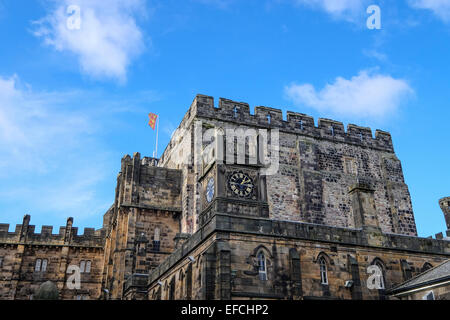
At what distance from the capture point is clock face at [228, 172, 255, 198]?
23.0 m

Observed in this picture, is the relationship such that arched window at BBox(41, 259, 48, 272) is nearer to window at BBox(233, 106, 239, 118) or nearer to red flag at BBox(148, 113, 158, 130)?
red flag at BBox(148, 113, 158, 130)

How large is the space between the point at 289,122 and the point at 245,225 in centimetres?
1658

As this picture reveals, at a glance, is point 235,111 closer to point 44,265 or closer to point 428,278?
point 428,278

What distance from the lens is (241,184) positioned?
23.2 meters

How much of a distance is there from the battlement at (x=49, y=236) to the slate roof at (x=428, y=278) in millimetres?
27070

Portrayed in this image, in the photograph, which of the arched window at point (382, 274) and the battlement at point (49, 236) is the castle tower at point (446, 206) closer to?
the arched window at point (382, 274)

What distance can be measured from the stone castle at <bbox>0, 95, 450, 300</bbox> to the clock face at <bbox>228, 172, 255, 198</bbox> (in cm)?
5

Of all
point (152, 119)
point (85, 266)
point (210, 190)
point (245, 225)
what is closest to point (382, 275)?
point (245, 225)

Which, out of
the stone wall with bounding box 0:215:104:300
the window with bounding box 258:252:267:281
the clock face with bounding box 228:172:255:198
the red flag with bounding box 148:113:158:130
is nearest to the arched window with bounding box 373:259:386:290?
the window with bounding box 258:252:267:281

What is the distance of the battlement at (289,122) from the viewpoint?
34688 mm

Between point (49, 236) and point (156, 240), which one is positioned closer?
point (156, 240)
